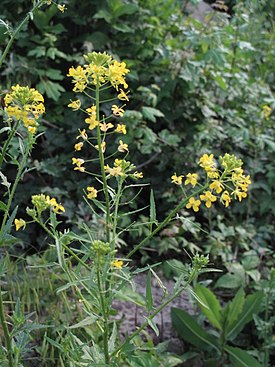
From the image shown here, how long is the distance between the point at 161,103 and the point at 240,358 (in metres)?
1.40

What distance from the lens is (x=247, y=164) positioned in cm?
329

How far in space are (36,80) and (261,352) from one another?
1.66 metres

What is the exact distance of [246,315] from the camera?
2.51m

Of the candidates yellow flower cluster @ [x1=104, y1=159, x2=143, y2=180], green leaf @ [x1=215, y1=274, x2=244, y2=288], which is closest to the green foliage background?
green leaf @ [x1=215, y1=274, x2=244, y2=288]

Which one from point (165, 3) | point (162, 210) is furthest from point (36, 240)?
point (165, 3)

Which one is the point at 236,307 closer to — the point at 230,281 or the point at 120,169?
the point at 230,281

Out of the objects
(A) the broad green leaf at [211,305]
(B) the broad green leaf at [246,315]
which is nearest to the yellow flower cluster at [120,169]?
(A) the broad green leaf at [211,305]

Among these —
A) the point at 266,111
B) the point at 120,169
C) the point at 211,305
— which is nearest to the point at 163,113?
the point at 266,111

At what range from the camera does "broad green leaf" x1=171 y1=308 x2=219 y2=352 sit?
2.49 m

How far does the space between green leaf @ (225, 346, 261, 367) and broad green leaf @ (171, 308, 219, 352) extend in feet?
0.32

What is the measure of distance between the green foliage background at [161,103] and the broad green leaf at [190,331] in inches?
15.6

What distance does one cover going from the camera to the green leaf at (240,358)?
2.35 meters

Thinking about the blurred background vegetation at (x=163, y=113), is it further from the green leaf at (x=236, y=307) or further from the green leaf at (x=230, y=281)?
the green leaf at (x=236, y=307)

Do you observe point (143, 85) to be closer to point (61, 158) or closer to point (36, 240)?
point (61, 158)
